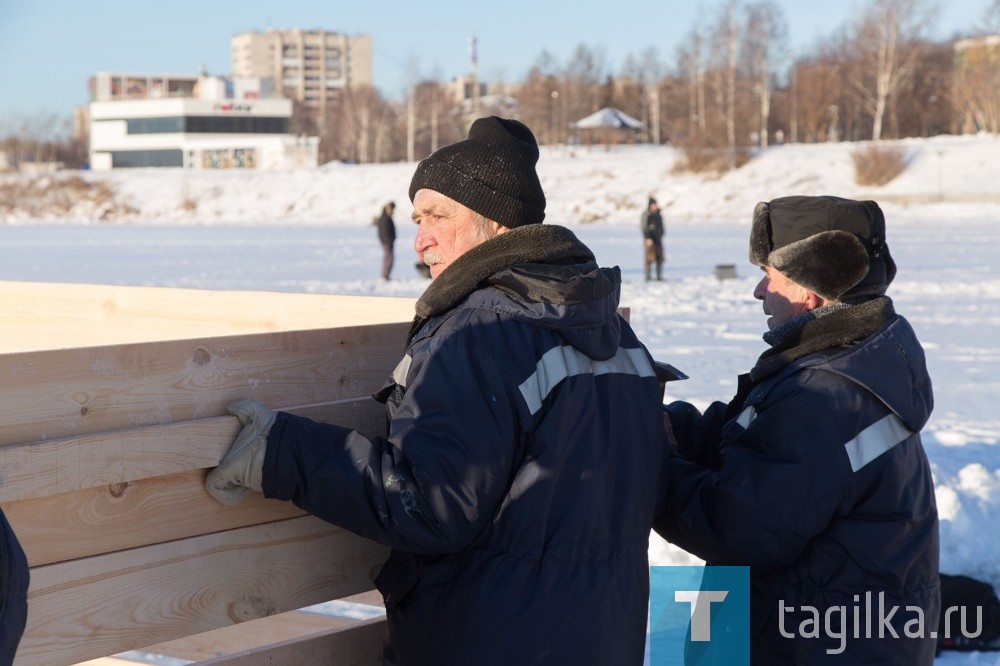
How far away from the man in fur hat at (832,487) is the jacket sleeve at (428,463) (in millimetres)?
653

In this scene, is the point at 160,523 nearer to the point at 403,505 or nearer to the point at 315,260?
the point at 403,505

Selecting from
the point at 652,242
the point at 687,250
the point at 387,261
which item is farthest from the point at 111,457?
the point at 687,250

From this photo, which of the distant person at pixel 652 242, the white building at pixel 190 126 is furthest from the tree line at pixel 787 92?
the distant person at pixel 652 242

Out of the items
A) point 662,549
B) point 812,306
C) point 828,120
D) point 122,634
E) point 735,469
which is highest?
point 828,120

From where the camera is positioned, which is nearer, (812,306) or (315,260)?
(812,306)

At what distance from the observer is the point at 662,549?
16.0 feet

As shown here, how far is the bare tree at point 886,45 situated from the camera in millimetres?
54344

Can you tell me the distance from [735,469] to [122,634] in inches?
49.4

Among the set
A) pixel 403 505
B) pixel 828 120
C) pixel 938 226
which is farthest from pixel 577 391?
pixel 828 120

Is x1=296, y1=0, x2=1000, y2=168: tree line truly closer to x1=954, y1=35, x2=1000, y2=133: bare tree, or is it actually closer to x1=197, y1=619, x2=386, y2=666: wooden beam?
x1=954, y1=35, x2=1000, y2=133: bare tree

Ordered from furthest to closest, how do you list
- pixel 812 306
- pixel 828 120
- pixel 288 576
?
pixel 828 120
pixel 812 306
pixel 288 576

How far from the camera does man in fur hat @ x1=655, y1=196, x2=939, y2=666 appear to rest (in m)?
2.33

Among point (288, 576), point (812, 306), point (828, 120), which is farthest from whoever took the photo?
point (828, 120)

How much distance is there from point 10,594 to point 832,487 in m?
1.58
